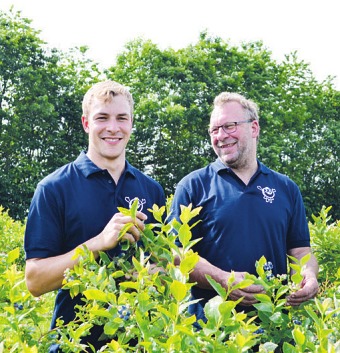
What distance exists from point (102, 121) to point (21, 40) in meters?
22.6

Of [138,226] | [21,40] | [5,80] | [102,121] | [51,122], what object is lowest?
[138,226]

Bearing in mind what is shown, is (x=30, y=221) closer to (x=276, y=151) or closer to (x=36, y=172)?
(x=36, y=172)

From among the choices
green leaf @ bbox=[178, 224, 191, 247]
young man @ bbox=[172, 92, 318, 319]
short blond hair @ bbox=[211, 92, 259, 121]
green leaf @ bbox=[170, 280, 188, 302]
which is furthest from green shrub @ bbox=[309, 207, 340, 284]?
green leaf @ bbox=[170, 280, 188, 302]

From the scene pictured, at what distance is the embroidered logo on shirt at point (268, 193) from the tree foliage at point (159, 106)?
770 inches

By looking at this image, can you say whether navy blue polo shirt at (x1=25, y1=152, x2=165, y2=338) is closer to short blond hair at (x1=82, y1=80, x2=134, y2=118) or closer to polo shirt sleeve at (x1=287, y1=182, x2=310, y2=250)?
short blond hair at (x1=82, y1=80, x2=134, y2=118)

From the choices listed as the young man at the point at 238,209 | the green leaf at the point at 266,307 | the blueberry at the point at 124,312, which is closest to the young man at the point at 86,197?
the young man at the point at 238,209

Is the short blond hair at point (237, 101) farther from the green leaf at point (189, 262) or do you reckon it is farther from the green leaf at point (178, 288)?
the green leaf at point (178, 288)

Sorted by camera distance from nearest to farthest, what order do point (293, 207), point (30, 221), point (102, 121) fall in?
point (30, 221), point (102, 121), point (293, 207)

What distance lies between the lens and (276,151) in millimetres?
25594

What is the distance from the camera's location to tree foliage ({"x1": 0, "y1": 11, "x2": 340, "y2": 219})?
78.7 ft

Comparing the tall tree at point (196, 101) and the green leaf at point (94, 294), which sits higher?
the tall tree at point (196, 101)

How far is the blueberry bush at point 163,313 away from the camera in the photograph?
156cm

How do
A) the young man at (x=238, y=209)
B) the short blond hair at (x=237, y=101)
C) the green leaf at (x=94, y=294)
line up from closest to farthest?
the green leaf at (x=94, y=294) < the young man at (x=238, y=209) < the short blond hair at (x=237, y=101)

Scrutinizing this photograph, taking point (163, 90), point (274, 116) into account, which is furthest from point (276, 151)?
point (163, 90)
